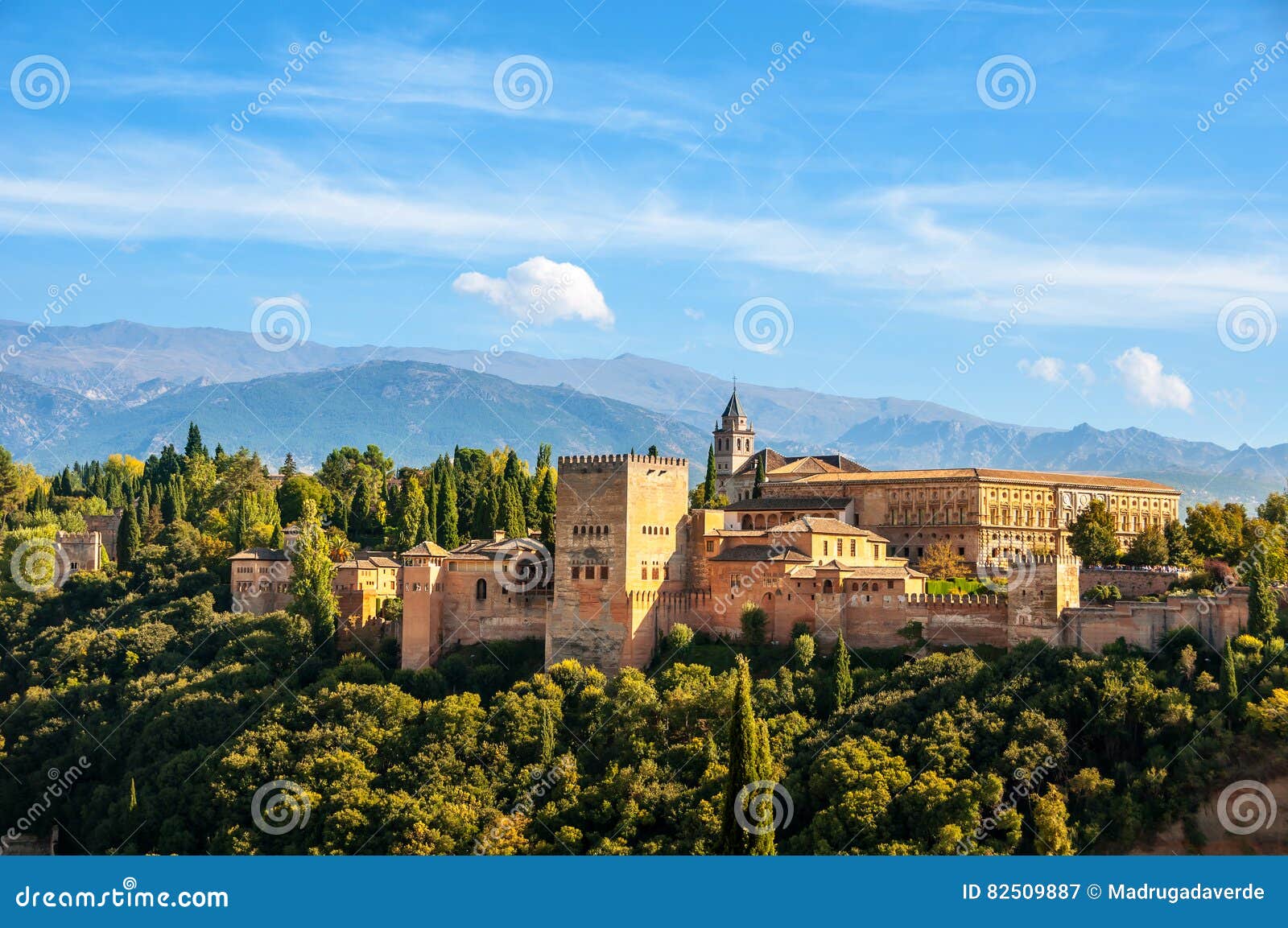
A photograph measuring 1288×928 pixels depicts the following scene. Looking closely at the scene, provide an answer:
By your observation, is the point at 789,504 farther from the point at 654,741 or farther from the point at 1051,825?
the point at 1051,825

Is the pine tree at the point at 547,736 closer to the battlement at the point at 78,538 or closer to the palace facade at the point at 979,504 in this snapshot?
the palace facade at the point at 979,504

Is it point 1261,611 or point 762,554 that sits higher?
point 762,554

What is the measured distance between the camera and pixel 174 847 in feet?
151

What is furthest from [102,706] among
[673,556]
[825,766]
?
[825,766]

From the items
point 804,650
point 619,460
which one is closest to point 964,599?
point 804,650

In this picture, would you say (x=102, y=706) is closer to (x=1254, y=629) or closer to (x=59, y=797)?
(x=59, y=797)

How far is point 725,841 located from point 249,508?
127 ft

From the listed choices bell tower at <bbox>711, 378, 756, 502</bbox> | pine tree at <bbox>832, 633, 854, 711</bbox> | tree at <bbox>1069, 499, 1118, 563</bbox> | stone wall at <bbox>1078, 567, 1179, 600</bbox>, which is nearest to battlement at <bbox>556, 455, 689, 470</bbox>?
pine tree at <bbox>832, 633, 854, 711</bbox>

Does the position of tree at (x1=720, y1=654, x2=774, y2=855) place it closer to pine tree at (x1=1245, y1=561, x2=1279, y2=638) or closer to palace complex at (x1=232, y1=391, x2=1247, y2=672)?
palace complex at (x1=232, y1=391, x2=1247, y2=672)

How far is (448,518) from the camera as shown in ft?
219

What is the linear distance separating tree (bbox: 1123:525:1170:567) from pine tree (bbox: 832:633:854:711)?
54.1ft

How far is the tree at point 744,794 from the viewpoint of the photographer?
36875 mm

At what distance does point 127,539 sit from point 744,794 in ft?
142

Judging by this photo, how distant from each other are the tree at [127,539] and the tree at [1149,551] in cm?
4271
